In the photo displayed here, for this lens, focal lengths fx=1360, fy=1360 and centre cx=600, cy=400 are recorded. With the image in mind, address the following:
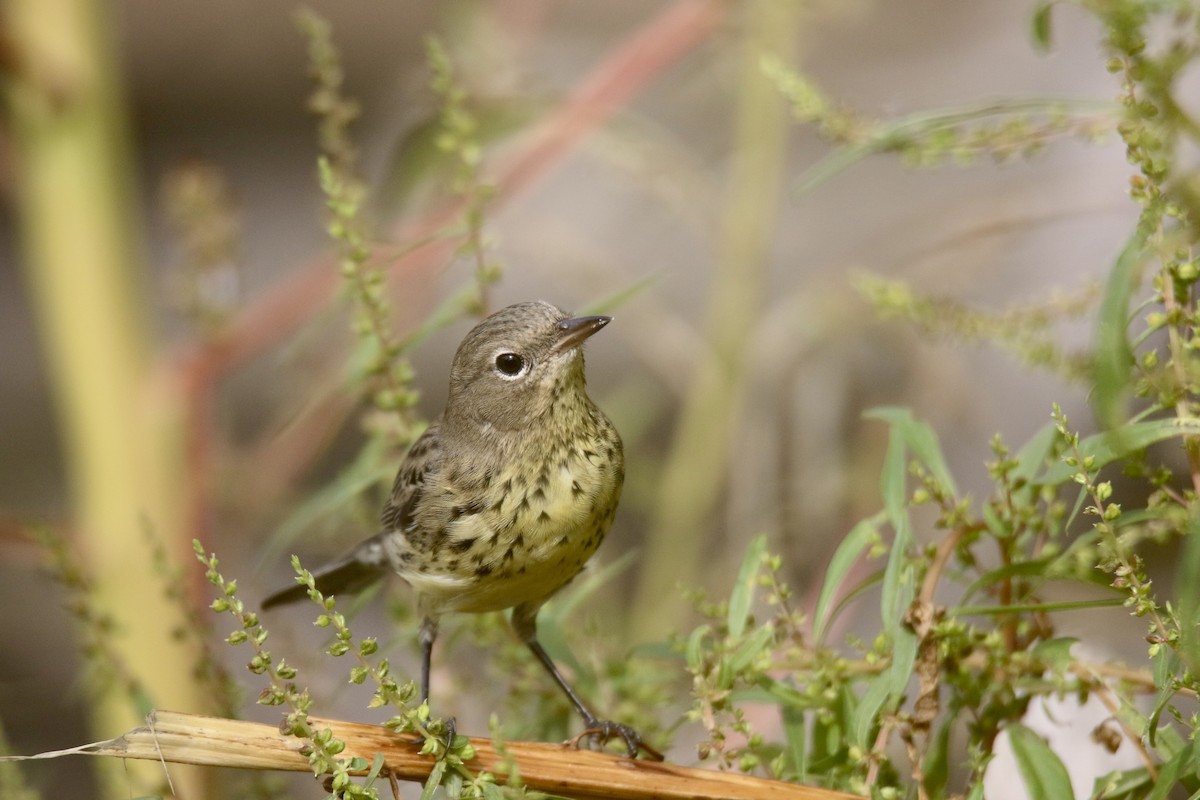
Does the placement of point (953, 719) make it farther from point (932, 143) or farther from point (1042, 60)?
point (1042, 60)

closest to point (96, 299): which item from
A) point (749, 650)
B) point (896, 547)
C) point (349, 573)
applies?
point (349, 573)

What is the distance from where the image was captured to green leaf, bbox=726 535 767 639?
1.79 m

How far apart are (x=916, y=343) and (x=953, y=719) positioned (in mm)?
2105

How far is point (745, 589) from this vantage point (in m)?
1.83

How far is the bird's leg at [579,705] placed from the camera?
2035 millimetres

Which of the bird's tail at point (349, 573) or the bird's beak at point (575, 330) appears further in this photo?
the bird's tail at point (349, 573)

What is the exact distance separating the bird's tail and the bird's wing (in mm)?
158

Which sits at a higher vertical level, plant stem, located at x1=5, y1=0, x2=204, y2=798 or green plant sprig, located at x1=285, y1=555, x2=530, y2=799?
plant stem, located at x1=5, y1=0, x2=204, y2=798

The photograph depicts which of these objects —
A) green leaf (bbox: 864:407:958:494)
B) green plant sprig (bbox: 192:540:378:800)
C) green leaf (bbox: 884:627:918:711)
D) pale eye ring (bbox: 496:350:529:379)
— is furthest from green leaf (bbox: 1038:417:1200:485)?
pale eye ring (bbox: 496:350:529:379)

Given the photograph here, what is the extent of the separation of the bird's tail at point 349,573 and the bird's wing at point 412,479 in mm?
158

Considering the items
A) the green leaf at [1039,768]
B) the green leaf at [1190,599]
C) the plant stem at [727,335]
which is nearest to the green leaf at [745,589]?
the green leaf at [1039,768]

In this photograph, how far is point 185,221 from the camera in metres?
2.97

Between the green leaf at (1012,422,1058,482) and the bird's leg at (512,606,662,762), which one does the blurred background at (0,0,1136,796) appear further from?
the green leaf at (1012,422,1058,482)

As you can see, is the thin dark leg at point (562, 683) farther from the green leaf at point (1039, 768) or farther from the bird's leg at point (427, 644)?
the green leaf at point (1039, 768)
